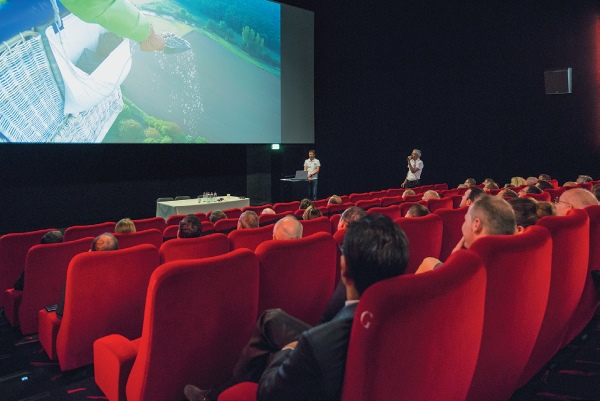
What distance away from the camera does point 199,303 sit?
1.46 meters

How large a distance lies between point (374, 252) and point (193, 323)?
0.74 m

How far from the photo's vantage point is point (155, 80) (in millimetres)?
7145

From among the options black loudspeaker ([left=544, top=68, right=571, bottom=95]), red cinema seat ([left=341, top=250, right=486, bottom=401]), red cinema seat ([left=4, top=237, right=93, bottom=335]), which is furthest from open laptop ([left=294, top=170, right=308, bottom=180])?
red cinema seat ([left=341, top=250, right=486, bottom=401])

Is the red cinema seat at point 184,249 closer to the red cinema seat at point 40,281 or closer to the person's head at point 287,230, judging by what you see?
the person's head at point 287,230

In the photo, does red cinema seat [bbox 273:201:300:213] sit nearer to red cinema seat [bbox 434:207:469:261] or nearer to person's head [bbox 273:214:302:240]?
red cinema seat [bbox 434:207:469:261]

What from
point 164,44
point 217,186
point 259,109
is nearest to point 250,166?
point 217,186

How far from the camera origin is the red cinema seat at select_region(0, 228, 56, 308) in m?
3.25

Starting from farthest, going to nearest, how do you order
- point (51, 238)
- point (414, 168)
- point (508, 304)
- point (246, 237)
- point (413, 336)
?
point (414, 168), point (51, 238), point (246, 237), point (508, 304), point (413, 336)

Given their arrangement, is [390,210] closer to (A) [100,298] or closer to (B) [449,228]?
(B) [449,228]

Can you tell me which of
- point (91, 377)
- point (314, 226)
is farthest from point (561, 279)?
point (91, 377)

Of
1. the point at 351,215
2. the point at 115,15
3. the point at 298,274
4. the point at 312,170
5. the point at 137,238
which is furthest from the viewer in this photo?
the point at 312,170

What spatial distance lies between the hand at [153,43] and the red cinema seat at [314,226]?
17.4ft

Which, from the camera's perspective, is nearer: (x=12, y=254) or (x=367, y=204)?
(x=12, y=254)

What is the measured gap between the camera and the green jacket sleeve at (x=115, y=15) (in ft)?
20.5
